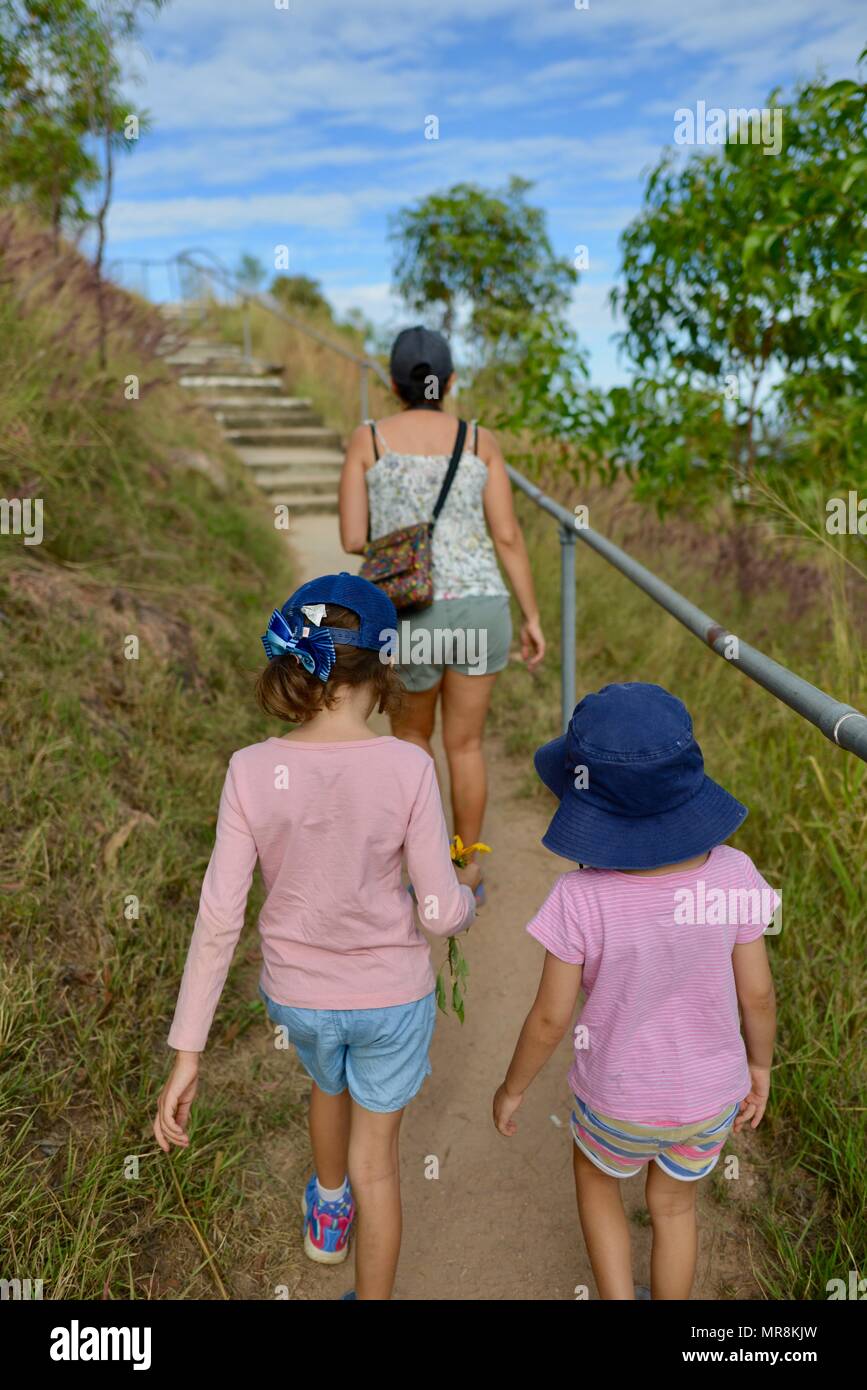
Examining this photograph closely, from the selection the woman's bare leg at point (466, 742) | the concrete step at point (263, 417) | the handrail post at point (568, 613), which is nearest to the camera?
the woman's bare leg at point (466, 742)

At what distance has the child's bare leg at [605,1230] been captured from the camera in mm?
1778

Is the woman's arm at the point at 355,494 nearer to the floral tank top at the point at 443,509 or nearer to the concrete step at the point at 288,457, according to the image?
the floral tank top at the point at 443,509

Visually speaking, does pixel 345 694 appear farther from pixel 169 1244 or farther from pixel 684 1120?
pixel 169 1244

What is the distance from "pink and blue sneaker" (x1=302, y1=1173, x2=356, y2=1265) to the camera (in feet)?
7.02

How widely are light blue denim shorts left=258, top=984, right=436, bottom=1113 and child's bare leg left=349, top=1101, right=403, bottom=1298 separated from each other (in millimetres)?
42

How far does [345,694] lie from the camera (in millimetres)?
1768

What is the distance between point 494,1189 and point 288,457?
8.68m

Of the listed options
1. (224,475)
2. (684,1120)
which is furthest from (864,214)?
(224,475)

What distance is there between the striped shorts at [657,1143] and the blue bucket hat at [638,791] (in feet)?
1.54

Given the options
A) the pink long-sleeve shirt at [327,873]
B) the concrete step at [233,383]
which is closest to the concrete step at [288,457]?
the concrete step at [233,383]

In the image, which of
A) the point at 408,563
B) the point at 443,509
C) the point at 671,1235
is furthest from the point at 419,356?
the point at 671,1235

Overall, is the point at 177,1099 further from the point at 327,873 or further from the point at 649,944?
the point at 649,944

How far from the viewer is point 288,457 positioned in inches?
400
